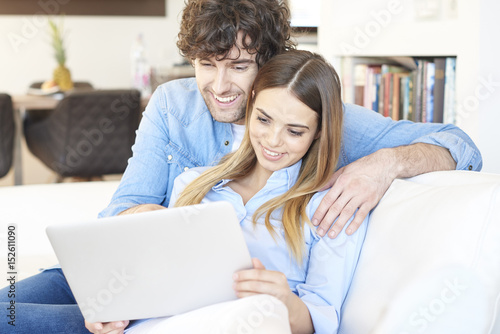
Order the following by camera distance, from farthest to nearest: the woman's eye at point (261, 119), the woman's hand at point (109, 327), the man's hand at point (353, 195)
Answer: the woman's eye at point (261, 119)
the man's hand at point (353, 195)
the woman's hand at point (109, 327)

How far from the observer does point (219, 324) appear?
933mm

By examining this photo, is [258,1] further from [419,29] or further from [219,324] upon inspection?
[219,324]

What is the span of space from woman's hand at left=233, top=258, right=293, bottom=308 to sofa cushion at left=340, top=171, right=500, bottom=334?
0.17m

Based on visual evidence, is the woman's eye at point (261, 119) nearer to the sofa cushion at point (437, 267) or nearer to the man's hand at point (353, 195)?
the man's hand at point (353, 195)

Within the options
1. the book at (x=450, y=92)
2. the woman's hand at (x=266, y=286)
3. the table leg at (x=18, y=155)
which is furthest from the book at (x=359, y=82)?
the table leg at (x=18, y=155)

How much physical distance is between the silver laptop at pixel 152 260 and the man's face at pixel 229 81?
0.61 m

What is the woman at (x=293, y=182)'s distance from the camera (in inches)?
46.2

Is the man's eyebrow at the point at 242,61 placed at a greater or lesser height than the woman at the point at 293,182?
greater

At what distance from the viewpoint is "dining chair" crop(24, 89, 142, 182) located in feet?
11.1

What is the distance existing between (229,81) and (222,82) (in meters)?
0.02

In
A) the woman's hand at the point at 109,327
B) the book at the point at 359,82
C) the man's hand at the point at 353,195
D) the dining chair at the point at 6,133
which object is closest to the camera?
the woman's hand at the point at 109,327

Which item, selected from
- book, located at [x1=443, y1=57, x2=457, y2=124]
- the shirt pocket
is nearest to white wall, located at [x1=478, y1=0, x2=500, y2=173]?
book, located at [x1=443, y1=57, x2=457, y2=124]

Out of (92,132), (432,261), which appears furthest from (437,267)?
(92,132)

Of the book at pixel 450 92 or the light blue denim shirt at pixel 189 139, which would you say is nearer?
the light blue denim shirt at pixel 189 139
